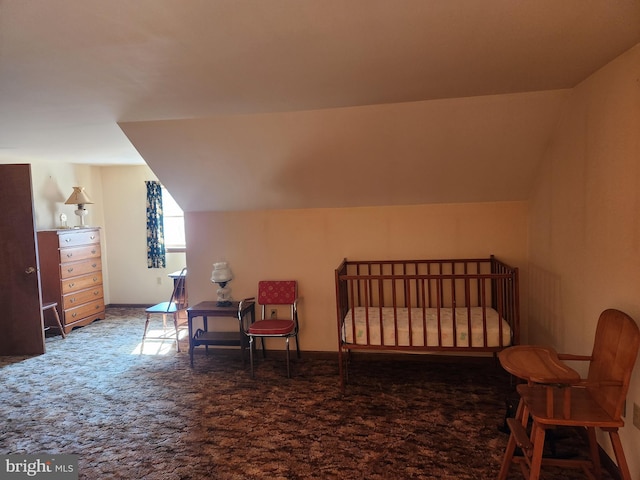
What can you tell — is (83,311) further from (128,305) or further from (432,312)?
(432,312)

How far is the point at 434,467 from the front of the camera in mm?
2348

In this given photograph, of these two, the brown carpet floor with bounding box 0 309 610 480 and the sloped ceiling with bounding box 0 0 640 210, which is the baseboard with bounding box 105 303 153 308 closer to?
the brown carpet floor with bounding box 0 309 610 480

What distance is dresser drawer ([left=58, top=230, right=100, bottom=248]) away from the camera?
5184 millimetres

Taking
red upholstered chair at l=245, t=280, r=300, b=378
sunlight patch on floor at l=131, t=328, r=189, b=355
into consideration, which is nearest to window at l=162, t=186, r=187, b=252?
sunlight patch on floor at l=131, t=328, r=189, b=355

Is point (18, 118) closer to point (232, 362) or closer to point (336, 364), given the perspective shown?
point (232, 362)

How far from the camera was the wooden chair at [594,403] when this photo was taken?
187 cm

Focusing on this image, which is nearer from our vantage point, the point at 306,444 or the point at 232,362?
the point at 306,444

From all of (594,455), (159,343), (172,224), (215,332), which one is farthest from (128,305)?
(594,455)

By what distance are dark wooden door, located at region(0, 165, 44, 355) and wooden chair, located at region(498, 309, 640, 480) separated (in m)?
4.75

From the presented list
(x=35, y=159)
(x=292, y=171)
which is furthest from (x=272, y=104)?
(x=35, y=159)

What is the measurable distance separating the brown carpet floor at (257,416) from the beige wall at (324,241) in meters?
0.68

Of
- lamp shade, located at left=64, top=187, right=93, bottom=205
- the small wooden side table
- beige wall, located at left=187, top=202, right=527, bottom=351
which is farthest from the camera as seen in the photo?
lamp shade, located at left=64, top=187, right=93, bottom=205

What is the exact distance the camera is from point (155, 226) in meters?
6.16

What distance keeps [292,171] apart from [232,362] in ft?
6.68
